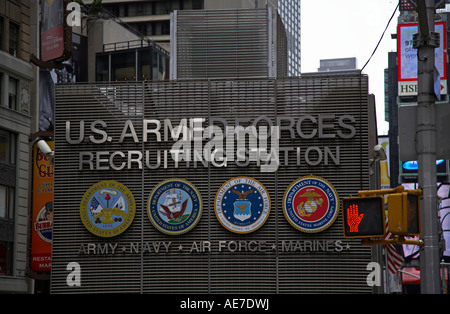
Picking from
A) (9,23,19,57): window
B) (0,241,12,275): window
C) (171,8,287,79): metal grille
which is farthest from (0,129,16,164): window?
(171,8,287,79): metal grille

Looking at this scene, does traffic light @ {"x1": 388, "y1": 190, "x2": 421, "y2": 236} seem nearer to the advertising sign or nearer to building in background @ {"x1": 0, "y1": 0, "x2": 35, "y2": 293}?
the advertising sign

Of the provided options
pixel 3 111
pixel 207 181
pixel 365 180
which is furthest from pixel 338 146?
pixel 3 111

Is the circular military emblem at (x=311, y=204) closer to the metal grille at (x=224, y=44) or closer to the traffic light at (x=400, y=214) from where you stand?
the metal grille at (x=224, y=44)

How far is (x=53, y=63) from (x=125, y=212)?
25.1 m

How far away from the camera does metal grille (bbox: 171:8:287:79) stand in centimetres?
2702

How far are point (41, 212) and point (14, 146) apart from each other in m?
6.07

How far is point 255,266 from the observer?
76.2ft

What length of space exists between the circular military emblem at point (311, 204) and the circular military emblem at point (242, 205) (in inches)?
27.6

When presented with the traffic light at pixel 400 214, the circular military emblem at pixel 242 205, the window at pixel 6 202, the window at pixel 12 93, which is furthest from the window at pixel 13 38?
the traffic light at pixel 400 214

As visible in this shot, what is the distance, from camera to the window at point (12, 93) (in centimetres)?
4616

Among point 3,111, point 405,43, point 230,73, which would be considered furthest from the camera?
point 405,43

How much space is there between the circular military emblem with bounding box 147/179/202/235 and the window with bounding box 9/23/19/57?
26.0 metres

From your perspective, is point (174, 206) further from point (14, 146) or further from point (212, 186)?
point (14, 146)

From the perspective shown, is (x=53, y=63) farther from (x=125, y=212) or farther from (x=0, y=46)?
(x=125, y=212)
